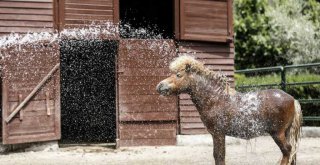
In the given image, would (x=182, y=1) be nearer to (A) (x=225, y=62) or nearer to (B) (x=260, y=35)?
(A) (x=225, y=62)

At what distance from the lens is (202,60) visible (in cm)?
1468

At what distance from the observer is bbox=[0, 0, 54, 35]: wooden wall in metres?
13.0

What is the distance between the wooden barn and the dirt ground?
56 centimetres

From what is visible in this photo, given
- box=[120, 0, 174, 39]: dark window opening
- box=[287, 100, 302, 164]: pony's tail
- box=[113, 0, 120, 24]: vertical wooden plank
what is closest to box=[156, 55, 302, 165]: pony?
box=[287, 100, 302, 164]: pony's tail

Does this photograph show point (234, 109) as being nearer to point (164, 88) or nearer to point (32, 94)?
point (164, 88)

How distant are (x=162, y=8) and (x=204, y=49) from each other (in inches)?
142

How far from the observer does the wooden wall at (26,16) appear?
13.0 metres

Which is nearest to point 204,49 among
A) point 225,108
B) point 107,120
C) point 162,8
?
point 162,8

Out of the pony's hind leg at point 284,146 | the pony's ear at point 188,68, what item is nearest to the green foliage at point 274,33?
the pony's hind leg at point 284,146

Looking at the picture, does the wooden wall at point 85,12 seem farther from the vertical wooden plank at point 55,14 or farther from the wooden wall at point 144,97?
the wooden wall at point 144,97

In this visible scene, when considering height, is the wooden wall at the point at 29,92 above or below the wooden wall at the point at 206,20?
below

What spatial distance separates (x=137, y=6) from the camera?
18.2 m

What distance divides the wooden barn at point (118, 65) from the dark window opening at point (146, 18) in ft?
4.54

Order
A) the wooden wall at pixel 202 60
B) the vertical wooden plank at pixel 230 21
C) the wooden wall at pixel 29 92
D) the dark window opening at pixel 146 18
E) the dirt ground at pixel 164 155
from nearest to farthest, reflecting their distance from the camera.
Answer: the dirt ground at pixel 164 155
the wooden wall at pixel 29 92
the wooden wall at pixel 202 60
the vertical wooden plank at pixel 230 21
the dark window opening at pixel 146 18
